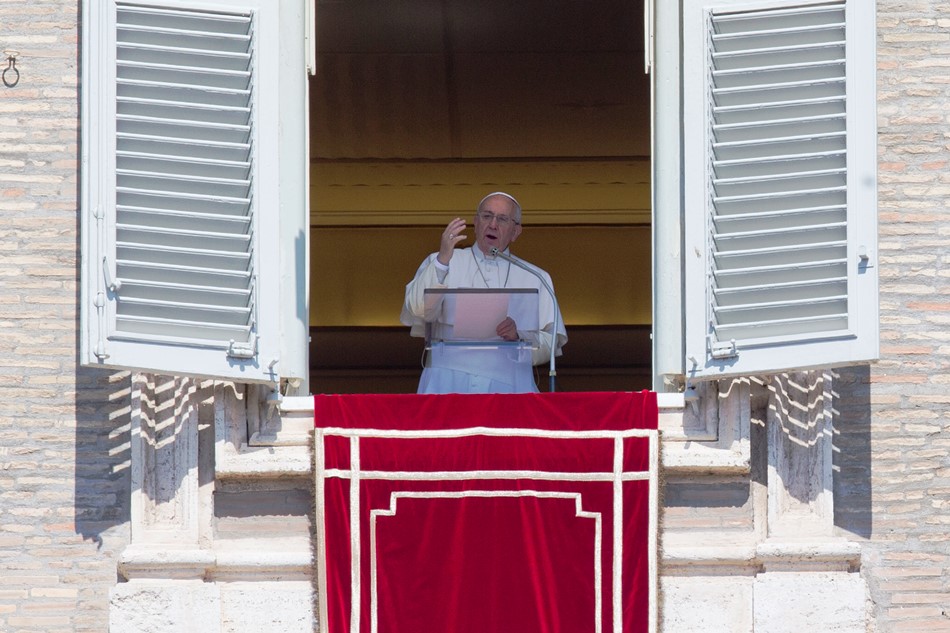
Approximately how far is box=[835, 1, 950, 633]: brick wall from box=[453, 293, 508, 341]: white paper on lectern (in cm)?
129

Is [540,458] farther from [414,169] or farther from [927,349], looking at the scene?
[414,169]

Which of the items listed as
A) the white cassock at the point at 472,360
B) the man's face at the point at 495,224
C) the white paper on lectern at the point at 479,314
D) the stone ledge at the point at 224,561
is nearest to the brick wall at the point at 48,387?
the stone ledge at the point at 224,561

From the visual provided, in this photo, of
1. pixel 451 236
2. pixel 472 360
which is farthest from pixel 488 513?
pixel 451 236

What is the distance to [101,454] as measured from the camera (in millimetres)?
7051

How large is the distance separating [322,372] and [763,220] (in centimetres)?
771

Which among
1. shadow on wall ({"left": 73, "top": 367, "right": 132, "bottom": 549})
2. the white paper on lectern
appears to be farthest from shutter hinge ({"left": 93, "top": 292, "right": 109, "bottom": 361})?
the white paper on lectern

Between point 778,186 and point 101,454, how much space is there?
2.63m

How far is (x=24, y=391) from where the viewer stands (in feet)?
23.3

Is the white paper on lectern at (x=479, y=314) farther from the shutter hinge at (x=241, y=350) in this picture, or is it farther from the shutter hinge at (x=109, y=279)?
the shutter hinge at (x=109, y=279)

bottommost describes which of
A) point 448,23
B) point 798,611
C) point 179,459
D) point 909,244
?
point 798,611

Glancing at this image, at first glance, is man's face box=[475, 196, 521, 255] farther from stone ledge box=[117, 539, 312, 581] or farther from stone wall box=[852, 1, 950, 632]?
stone ledge box=[117, 539, 312, 581]

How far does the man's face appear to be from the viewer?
7.98 m

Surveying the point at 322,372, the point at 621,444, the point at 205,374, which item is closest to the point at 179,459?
the point at 205,374

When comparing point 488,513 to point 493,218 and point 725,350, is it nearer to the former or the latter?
point 725,350
